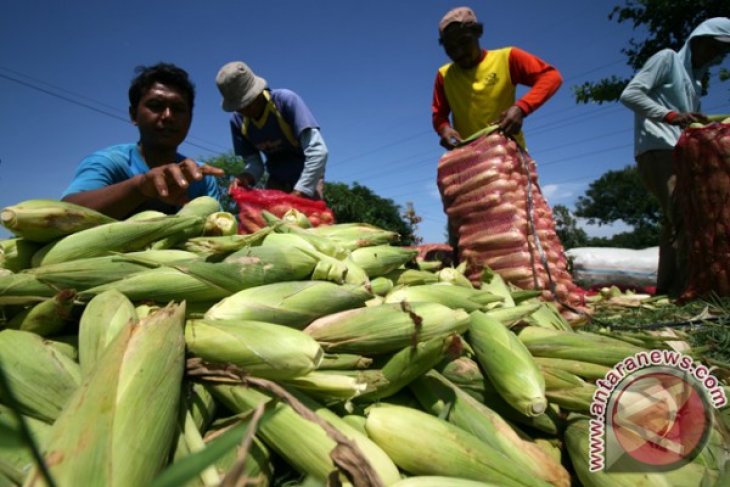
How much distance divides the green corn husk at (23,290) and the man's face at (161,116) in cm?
189

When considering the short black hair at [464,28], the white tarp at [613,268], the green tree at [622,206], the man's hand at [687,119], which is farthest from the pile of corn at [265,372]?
the green tree at [622,206]

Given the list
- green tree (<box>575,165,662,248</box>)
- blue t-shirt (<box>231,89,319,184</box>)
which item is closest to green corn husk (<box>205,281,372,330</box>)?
blue t-shirt (<box>231,89,319,184</box>)

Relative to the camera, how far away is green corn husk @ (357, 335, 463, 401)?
900mm

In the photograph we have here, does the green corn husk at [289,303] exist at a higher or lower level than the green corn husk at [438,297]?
higher

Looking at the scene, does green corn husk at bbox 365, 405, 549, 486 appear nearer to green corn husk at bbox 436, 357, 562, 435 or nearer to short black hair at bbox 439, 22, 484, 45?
green corn husk at bbox 436, 357, 562, 435

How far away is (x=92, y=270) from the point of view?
1.01 m

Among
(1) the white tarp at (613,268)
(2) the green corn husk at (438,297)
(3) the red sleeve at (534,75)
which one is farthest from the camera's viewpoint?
(1) the white tarp at (613,268)

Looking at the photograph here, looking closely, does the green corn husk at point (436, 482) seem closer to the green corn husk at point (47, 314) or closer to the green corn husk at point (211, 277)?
the green corn husk at point (211, 277)

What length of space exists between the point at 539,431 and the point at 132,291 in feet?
3.24

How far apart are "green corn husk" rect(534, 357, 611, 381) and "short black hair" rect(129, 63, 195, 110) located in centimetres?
269

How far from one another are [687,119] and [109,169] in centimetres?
425

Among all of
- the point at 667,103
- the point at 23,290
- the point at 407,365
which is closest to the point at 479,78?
the point at 667,103

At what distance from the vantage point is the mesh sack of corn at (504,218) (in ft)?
8.15

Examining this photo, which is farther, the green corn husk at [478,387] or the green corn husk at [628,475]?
the green corn husk at [478,387]
